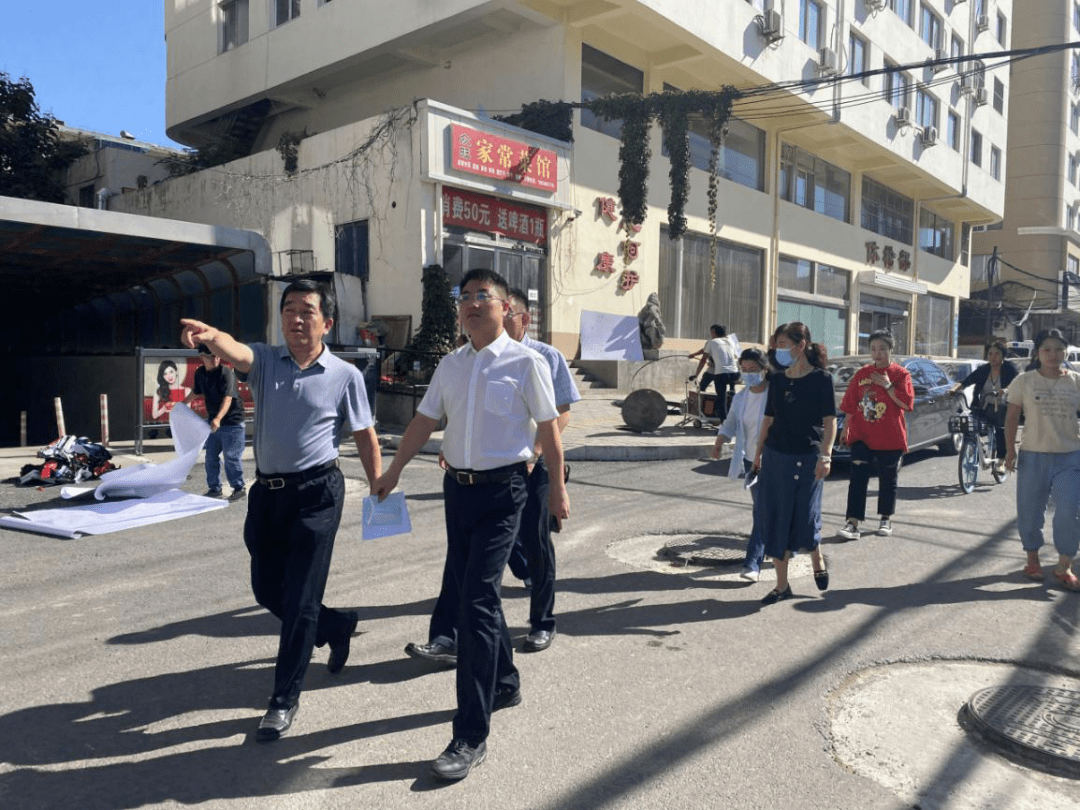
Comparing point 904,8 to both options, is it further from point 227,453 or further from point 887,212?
point 227,453

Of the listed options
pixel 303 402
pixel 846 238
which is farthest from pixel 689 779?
pixel 846 238

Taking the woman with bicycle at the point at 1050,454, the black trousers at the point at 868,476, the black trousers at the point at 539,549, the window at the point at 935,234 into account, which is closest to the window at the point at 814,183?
the window at the point at 935,234

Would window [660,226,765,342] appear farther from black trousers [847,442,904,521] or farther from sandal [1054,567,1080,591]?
sandal [1054,567,1080,591]

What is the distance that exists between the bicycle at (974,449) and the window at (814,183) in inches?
689

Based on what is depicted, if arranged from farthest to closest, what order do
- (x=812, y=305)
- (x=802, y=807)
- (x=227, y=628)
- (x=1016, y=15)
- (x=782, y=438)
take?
1. (x=1016, y=15)
2. (x=812, y=305)
3. (x=782, y=438)
4. (x=227, y=628)
5. (x=802, y=807)

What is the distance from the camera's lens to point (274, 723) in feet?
11.3

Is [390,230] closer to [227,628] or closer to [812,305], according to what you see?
[227,628]

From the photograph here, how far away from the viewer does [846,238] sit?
29.9 m

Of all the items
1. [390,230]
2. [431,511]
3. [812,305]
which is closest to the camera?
[431,511]

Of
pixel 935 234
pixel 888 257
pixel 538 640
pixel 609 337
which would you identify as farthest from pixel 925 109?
pixel 538 640

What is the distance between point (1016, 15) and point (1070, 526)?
56422mm

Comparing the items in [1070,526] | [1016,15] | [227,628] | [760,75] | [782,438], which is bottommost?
[227,628]

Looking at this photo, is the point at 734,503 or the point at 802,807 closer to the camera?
the point at 802,807

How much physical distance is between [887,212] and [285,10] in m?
23.3
